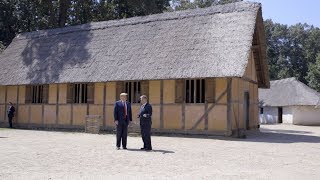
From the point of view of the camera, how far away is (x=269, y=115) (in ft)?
129

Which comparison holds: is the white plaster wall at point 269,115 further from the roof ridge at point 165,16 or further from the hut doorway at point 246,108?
the roof ridge at point 165,16

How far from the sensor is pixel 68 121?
20.5 metres

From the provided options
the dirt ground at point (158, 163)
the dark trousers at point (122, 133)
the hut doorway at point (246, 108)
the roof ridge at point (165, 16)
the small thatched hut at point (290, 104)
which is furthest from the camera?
the small thatched hut at point (290, 104)

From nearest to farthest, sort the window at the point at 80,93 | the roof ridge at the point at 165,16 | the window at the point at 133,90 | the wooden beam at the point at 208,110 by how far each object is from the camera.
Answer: the wooden beam at the point at 208,110, the roof ridge at the point at 165,16, the window at the point at 133,90, the window at the point at 80,93

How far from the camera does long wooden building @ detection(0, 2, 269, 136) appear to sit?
658 inches

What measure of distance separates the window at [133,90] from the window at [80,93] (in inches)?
78.9

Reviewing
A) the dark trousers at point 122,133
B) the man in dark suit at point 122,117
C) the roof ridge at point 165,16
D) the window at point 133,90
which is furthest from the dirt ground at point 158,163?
the roof ridge at point 165,16

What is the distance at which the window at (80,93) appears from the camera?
19.9 m

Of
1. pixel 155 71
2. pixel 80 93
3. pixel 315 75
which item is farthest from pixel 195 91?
pixel 315 75

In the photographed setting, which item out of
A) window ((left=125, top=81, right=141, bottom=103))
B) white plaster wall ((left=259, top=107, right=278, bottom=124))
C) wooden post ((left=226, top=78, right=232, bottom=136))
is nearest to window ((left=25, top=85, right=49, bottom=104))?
window ((left=125, top=81, right=141, bottom=103))

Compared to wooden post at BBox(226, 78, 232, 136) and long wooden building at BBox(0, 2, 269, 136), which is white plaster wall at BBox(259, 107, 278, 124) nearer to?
long wooden building at BBox(0, 2, 269, 136)

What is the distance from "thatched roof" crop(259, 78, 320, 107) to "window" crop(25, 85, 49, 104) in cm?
2236

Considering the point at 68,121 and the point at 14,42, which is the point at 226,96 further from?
the point at 14,42

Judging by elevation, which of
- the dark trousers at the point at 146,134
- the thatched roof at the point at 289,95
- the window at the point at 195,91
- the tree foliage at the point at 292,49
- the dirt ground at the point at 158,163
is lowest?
the dirt ground at the point at 158,163
